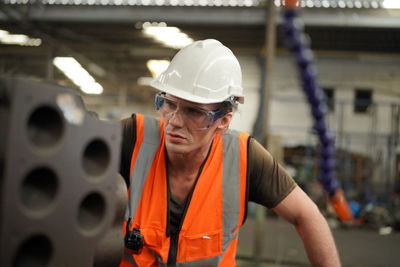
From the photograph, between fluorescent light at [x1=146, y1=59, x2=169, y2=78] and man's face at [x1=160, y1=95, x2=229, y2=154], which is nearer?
man's face at [x1=160, y1=95, x2=229, y2=154]

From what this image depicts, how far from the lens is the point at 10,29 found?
8.95 metres

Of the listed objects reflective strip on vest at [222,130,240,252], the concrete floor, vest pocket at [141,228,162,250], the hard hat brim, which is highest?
the hard hat brim

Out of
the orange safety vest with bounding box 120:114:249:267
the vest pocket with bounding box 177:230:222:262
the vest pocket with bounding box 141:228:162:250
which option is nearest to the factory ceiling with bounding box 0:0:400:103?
the orange safety vest with bounding box 120:114:249:267

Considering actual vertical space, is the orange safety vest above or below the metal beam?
below

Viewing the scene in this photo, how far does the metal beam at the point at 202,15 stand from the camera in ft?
24.2

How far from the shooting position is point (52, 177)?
55 centimetres

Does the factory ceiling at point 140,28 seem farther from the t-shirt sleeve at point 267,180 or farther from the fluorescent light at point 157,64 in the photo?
the t-shirt sleeve at point 267,180

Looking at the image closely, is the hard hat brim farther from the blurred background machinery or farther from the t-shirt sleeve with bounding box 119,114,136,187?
the blurred background machinery

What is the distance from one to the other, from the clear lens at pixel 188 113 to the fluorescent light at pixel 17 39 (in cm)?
897

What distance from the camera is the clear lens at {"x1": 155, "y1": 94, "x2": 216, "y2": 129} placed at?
A: 1.49 meters

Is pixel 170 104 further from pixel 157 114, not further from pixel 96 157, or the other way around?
pixel 157 114

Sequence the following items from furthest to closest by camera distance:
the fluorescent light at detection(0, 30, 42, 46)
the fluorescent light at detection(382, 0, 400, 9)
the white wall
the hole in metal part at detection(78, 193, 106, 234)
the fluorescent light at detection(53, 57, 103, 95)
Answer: the white wall → the fluorescent light at detection(53, 57, 103, 95) → the fluorescent light at detection(0, 30, 42, 46) → the fluorescent light at detection(382, 0, 400, 9) → the hole in metal part at detection(78, 193, 106, 234)

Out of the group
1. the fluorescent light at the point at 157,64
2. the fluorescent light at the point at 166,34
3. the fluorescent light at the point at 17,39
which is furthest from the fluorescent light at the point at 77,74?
the fluorescent light at the point at 166,34

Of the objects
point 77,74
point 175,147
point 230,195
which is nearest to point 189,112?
point 175,147
